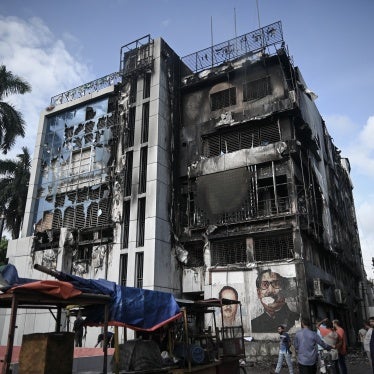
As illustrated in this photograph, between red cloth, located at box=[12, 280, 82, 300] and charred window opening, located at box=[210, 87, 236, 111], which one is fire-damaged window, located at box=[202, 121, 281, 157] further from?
red cloth, located at box=[12, 280, 82, 300]

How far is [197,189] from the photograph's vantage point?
2136 cm

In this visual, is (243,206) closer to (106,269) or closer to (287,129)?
(287,129)

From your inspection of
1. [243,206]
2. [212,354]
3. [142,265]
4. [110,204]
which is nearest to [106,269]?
[142,265]

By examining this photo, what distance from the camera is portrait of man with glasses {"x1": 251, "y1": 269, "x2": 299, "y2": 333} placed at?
658 inches

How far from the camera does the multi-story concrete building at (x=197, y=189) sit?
18.5 metres

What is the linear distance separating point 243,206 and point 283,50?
31.6 feet

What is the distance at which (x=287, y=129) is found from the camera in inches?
801

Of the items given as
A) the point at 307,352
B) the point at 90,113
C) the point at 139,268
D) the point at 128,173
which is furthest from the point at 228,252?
the point at 90,113

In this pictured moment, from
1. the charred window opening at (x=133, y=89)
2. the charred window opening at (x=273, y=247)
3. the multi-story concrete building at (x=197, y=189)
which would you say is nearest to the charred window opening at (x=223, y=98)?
the multi-story concrete building at (x=197, y=189)

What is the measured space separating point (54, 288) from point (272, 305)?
12.6 meters

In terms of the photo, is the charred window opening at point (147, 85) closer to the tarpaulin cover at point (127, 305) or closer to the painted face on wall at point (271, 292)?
the painted face on wall at point (271, 292)

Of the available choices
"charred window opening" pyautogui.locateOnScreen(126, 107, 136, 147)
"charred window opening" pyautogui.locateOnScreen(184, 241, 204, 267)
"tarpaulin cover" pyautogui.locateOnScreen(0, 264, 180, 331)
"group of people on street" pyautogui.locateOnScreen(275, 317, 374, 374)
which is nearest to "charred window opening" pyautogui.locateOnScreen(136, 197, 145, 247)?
"charred window opening" pyautogui.locateOnScreen(184, 241, 204, 267)

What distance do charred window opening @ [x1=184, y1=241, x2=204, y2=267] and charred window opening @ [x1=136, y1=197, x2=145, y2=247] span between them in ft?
8.84

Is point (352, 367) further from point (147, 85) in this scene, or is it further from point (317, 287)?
point (147, 85)
